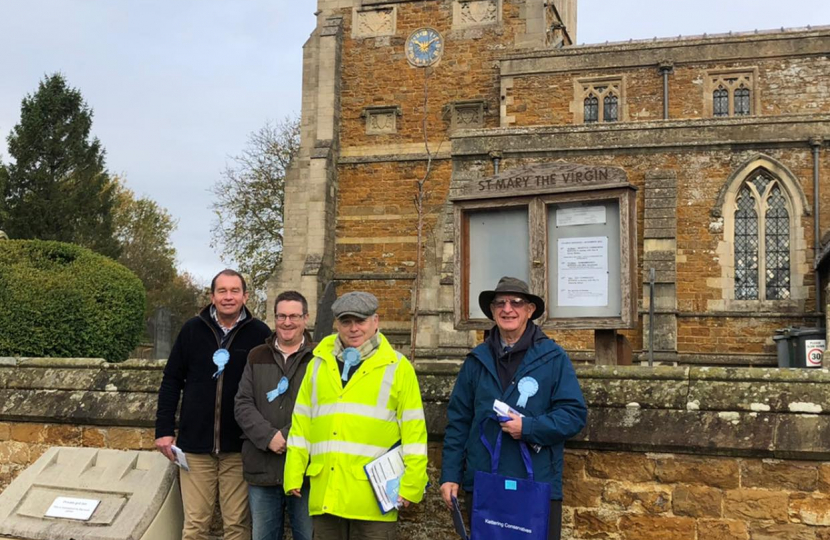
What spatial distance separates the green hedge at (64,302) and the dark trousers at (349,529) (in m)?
8.96

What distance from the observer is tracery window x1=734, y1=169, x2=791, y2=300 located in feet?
59.7

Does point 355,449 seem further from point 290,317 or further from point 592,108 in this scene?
point 592,108

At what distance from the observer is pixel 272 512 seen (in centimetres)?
480

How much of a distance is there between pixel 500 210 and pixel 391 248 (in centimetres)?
1816

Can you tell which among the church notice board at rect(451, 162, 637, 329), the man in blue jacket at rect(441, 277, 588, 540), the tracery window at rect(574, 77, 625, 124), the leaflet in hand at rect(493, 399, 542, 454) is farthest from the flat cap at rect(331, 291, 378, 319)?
the tracery window at rect(574, 77, 625, 124)

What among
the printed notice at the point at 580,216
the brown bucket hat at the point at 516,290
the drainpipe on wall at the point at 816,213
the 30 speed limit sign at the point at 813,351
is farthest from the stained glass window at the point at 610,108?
the brown bucket hat at the point at 516,290

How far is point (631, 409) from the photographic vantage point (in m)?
4.79

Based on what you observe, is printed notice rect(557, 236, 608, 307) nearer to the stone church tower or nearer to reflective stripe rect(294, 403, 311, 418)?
reflective stripe rect(294, 403, 311, 418)

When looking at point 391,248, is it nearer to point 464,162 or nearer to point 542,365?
point 464,162

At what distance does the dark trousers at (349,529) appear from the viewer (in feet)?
14.1

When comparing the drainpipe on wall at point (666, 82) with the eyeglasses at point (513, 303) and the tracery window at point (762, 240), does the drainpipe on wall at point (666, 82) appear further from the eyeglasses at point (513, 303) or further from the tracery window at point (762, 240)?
the eyeglasses at point (513, 303)

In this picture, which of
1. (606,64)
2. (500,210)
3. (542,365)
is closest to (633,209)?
(500,210)

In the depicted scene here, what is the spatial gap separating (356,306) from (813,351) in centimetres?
1454

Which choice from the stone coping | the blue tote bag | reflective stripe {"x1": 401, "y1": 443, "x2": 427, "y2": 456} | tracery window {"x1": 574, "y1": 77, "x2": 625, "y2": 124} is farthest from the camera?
tracery window {"x1": 574, "y1": 77, "x2": 625, "y2": 124}
